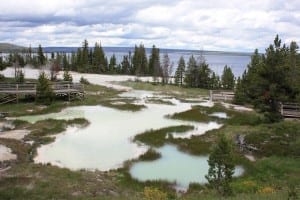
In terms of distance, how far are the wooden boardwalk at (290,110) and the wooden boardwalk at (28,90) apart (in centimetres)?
2659

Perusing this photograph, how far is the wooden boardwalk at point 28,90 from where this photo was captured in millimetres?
43312

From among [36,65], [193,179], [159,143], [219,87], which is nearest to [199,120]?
[159,143]

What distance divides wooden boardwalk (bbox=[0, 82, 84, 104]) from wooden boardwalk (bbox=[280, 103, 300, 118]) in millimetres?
26588

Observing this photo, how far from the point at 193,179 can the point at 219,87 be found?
64.4 m

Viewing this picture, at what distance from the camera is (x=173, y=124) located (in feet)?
112

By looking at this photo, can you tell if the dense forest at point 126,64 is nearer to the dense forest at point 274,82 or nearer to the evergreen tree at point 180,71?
the evergreen tree at point 180,71

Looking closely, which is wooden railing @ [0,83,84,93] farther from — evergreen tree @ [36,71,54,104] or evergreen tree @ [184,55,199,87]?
evergreen tree @ [184,55,199,87]

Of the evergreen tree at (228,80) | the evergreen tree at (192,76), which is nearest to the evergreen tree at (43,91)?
the evergreen tree at (192,76)

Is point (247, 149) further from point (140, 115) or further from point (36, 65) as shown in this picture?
point (36, 65)

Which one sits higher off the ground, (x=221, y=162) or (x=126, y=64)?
(x=126, y=64)

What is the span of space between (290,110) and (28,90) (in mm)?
Answer: 29525

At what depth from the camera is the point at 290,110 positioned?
105 feet

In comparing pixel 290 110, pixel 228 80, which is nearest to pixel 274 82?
pixel 290 110

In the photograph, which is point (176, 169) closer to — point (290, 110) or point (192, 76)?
point (290, 110)
